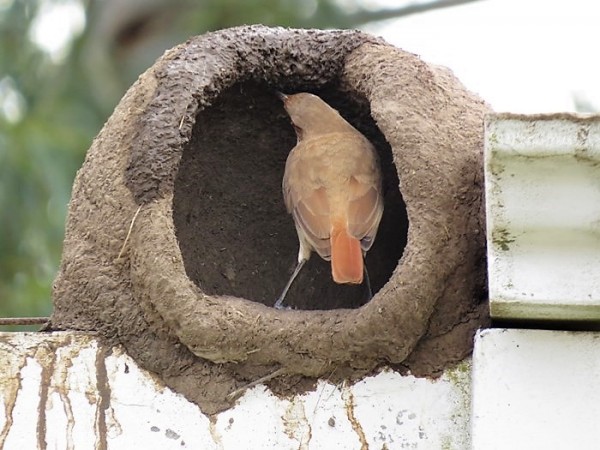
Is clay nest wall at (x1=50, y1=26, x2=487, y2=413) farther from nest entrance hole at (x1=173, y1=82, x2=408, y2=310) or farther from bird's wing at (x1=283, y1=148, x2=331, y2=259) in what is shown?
bird's wing at (x1=283, y1=148, x2=331, y2=259)

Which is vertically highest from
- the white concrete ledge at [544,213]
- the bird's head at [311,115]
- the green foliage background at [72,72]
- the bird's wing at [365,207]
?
the green foliage background at [72,72]

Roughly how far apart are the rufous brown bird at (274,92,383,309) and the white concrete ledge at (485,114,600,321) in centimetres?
133

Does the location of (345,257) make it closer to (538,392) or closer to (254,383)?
→ (254,383)

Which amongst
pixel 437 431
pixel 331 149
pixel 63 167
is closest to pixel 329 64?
pixel 331 149

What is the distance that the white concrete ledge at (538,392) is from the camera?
13.5 ft

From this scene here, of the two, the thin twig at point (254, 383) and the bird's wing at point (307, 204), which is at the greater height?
the bird's wing at point (307, 204)

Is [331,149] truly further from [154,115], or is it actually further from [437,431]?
[437,431]

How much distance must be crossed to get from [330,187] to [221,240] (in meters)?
0.67

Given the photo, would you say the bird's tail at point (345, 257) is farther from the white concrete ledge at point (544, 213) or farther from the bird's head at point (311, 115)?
the white concrete ledge at point (544, 213)

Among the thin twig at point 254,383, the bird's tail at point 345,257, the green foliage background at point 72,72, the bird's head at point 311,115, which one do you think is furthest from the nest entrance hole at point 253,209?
the green foliage background at point 72,72

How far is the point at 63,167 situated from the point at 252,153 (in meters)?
4.83

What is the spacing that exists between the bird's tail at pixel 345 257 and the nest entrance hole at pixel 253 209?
2.41 feet

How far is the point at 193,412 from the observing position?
4707mm

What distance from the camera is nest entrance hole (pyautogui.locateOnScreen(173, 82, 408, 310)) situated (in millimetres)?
6090
